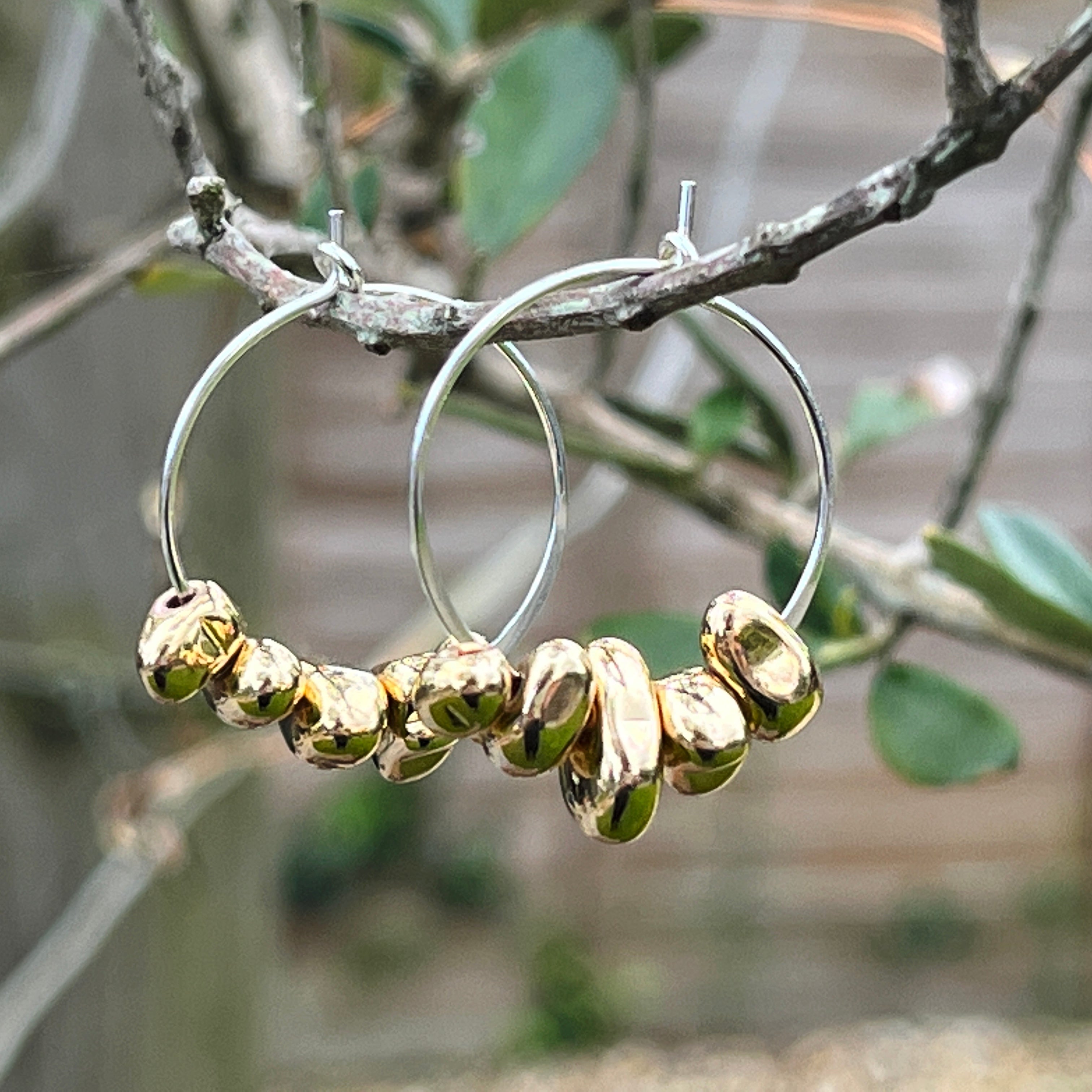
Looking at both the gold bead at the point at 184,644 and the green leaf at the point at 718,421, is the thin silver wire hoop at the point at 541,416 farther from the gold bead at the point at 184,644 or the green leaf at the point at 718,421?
the green leaf at the point at 718,421

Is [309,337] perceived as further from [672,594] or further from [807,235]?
[807,235]

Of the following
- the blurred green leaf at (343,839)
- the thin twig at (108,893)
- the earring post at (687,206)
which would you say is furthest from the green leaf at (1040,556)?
the blurred green leaf at (343,839)

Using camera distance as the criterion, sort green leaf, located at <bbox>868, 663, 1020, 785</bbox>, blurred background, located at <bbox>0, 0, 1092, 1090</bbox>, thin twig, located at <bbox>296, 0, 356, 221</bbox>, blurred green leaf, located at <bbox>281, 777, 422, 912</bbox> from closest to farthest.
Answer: thin twig, located at <bbox>296, 0, 356, 221</bbox>, green leaf, located at <bbox>868, 663, 1020, 785</bbox>, blurred background, located at <bbox>0, 0, 1092, 1090</bbox>, blurred green leaf, located at <bbox>281, 777, 422, 912</bbox>

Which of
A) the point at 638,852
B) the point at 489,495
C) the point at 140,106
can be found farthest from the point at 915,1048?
the point at 140,106

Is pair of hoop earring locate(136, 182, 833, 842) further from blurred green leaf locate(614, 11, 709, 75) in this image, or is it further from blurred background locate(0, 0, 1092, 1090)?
blurred background locate(0, 0, 1092, 1090)

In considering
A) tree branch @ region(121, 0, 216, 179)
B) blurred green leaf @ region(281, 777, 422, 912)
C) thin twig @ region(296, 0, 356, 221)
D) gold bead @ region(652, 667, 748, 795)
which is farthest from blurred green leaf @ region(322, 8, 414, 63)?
blurred green leaf @ region(281, 777, 422, 912)

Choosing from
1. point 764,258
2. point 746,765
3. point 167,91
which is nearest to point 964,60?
point 764,258
